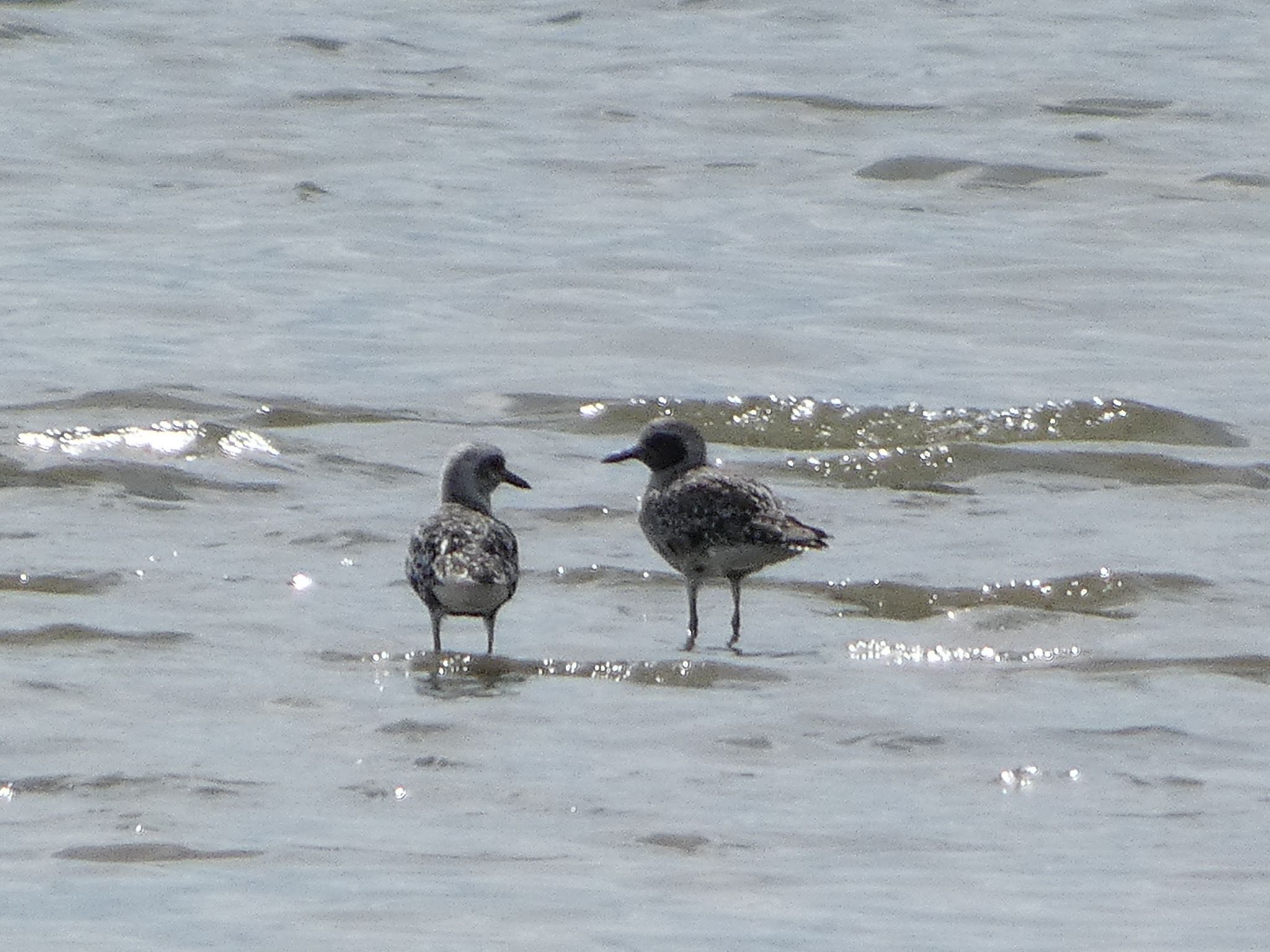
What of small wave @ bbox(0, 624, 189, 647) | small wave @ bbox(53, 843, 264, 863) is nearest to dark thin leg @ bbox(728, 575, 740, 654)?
small wave @ bbox(0, 624, 189, 647)

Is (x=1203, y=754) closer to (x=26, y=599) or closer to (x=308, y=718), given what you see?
(x=308, y=718)

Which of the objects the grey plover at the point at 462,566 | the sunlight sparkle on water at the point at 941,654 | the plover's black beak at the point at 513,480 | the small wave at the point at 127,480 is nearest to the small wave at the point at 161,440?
the small wave at the point at 127,480

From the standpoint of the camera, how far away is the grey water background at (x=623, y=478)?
6934 mm

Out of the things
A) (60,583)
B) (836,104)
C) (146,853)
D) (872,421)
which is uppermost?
(146,853)

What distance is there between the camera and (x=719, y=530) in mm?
9977

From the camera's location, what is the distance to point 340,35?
26.4m

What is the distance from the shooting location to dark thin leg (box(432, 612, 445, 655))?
9.41 metres

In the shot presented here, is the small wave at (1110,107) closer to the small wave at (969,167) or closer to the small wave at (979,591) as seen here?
the small wave at (969,167)

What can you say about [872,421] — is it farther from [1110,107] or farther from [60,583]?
[1110,107]

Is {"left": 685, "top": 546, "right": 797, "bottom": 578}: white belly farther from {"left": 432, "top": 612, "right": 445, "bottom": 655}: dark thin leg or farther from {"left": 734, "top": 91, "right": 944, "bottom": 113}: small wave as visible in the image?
{"left": 734, "top": 91, "right": 944, "bottom": 113}: small wave

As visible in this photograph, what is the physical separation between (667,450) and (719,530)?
0.80m

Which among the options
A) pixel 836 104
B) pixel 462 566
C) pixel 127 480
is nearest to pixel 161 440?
pixel 127 480

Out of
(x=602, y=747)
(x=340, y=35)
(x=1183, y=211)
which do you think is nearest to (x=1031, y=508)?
(x=602, y=747)

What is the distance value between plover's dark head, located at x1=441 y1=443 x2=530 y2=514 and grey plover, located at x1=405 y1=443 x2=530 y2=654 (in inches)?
8.5
